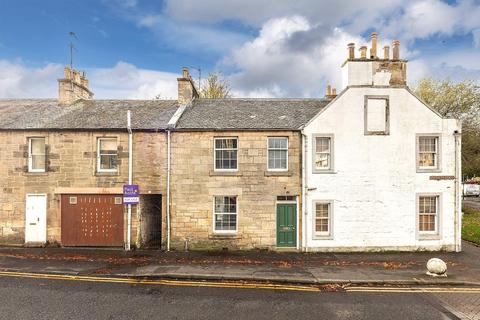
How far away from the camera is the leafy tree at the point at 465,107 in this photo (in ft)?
94.3

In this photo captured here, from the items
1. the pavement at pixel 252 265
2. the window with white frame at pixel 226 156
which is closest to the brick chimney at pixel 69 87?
the pavement at pixel 252 265

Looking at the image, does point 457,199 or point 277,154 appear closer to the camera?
point 457,199

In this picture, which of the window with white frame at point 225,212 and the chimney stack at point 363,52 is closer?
the window with white frame at point 225,212

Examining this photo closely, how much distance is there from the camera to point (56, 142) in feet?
51.4

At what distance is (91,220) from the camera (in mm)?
15492

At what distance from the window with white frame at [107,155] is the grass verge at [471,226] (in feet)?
72.1

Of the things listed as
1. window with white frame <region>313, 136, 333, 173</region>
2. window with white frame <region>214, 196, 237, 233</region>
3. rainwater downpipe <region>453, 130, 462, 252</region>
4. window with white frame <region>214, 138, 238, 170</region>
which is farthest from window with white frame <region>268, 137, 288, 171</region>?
rainwater downpipe <region>453, 130, 462, 252</region>

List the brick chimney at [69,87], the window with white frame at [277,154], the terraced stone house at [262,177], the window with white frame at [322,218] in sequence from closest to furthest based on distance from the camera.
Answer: the terraced stone house at [262,177] < the window with white frame at [322,218] < the window with white frame at [277,154] < the brick chimney at [69,87]

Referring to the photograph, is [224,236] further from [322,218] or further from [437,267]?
[437,267]

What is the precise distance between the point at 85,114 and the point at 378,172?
1686 cm

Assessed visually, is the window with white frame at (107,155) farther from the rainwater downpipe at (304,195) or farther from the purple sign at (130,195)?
the rainwater downpipe at (304,195)

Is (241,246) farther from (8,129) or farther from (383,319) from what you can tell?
(8,129)

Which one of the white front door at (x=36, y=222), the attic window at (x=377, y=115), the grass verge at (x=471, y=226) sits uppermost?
the attic window at (x=377, y=115)

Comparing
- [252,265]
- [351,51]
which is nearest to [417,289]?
[252,265]
